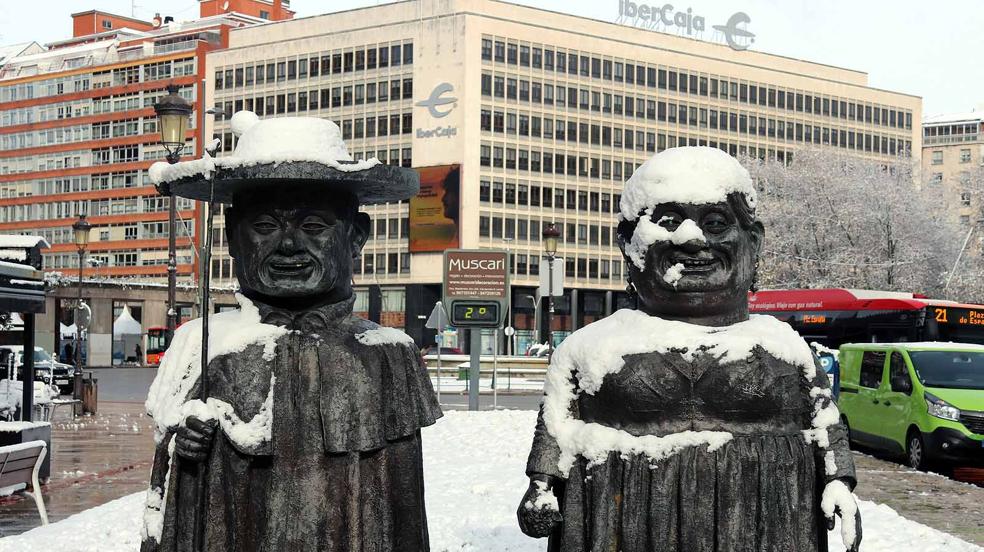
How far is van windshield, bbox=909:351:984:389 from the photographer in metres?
17.8

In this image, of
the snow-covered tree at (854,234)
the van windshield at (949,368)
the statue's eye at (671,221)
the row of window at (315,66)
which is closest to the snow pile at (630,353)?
the statue's eye at (671,221)

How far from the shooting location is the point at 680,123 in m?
92.2

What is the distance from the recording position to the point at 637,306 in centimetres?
607

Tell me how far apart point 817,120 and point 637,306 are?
9402cm

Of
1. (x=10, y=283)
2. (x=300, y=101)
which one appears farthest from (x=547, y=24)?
(x=10, y=283)

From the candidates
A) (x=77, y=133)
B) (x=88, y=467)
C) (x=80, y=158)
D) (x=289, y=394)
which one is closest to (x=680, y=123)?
(x=80, y=158)

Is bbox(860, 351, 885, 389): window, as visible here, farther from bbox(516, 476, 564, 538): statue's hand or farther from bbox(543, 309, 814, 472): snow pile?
bbox(516, 476, 564, 538): statue's hand

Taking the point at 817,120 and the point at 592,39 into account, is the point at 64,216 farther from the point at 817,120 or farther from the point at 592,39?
the point at 817,120

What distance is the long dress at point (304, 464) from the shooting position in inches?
227

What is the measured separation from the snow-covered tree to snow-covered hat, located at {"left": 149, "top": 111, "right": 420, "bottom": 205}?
51.3m

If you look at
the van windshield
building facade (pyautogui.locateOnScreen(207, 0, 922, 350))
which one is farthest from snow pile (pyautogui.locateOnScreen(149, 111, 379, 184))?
building facade (pyautogui.locateOnScreen(207, 0, 922, 350))

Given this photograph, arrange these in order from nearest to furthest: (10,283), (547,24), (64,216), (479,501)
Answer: (479,501) → (10,283) → (547,24) → (64,216)

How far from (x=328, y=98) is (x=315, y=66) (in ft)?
7.10

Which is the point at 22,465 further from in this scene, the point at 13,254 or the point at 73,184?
the point at 73,184
